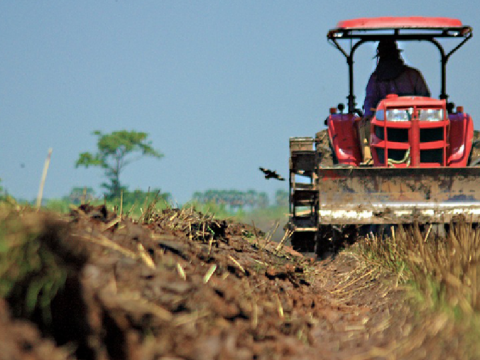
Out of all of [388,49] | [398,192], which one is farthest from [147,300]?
[388,49]

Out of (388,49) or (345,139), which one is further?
(388,49)

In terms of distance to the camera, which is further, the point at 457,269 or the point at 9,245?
the point at 457,269

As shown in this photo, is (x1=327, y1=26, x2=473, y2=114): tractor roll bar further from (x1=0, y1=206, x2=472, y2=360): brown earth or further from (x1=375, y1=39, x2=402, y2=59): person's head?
(x1=0, y1=206, x2=472, y2=360): brown earth

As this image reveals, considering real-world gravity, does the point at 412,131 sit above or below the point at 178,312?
above

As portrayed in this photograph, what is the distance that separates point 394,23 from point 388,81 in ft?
3.20

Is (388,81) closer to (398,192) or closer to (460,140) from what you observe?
(460,140)

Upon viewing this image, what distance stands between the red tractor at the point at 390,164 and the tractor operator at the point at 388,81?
187mm

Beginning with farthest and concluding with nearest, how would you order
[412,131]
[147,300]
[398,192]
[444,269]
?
[412,131]
[398,192]
[444,269]
[147,300]

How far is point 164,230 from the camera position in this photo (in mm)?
5762

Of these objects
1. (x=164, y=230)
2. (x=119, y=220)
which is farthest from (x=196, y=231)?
(x=119, y=220)

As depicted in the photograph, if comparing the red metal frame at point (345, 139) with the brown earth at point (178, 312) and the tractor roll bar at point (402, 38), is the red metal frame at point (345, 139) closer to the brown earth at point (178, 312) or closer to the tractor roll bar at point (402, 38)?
the tractor roll bar at point (402, 38)

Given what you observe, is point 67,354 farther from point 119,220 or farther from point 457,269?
point 457,269

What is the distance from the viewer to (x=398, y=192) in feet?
30.1

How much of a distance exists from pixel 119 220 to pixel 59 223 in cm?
99
